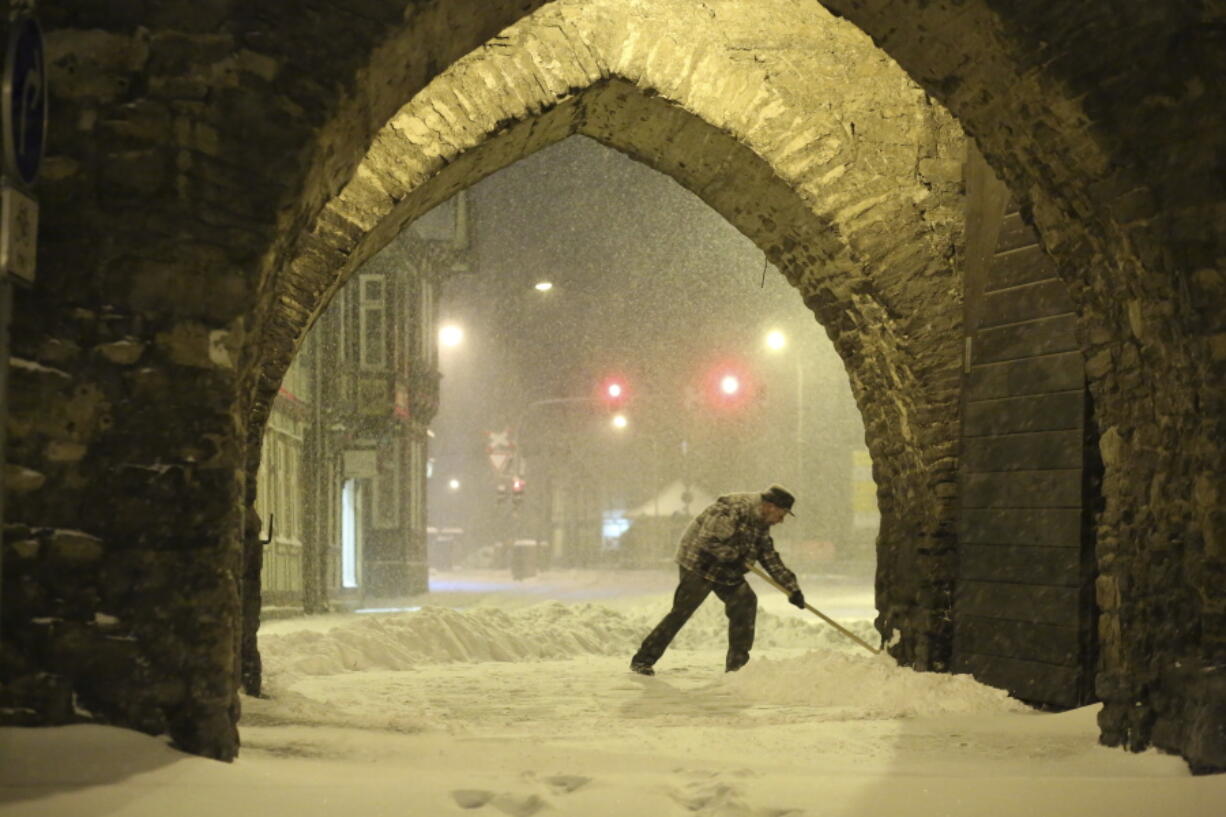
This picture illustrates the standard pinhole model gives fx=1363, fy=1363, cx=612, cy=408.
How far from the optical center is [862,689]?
763 centimetres

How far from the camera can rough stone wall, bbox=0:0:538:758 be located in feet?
13.3

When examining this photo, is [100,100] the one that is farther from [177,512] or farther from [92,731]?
[92,731]

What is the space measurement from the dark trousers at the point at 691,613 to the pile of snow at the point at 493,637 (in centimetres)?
199

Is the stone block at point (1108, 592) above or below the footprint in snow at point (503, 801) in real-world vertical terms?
above

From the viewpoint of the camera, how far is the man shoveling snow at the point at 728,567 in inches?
381

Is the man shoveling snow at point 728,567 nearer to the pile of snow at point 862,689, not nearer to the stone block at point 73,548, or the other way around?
the pile of snow at point 862,689

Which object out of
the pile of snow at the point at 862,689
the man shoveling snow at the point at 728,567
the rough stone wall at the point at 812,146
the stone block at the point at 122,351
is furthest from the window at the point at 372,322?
the stone block at the point at 122,351

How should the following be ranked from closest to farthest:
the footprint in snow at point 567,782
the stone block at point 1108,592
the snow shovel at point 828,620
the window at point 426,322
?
the footprint in snow at point 567,782 < the stone block at point 1108,592 < the snow shovel at point 828,620 < the window at point 426,322

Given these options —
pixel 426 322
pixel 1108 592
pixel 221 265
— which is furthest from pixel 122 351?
pixel 426 322

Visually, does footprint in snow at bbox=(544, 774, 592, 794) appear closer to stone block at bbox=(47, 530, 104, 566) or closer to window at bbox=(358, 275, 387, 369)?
stone block at bbox=(47, 530, 104, 566)

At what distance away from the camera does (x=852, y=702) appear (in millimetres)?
7484

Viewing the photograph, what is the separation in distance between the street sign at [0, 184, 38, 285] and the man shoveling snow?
21.6ft

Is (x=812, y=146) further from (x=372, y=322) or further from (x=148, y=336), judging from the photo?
(x=372, y=322)

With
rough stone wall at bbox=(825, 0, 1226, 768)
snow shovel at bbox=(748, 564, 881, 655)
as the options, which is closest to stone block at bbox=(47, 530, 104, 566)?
rough stone wall at bbox=(825, 0, 1226, 768)
